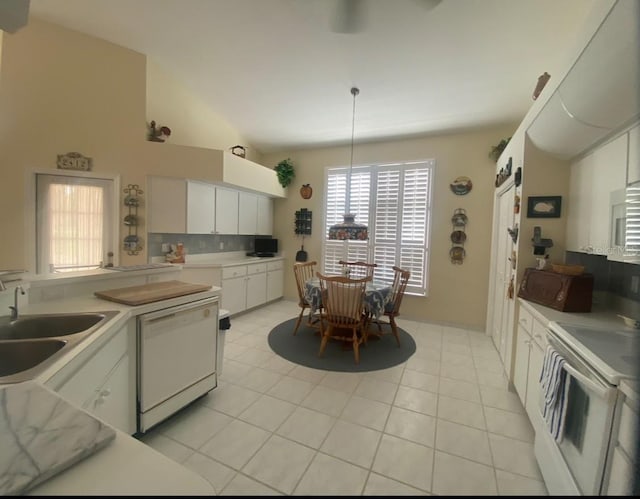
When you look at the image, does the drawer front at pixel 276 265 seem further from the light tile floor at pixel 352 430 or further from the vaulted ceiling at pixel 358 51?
the vaulted ceiling at pixel 358 51

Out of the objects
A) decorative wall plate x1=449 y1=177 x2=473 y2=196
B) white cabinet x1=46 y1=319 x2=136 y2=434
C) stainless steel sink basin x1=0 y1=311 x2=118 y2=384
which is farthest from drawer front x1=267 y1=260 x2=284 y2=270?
stainless steel sink basin x1=0 y1=311 x2=118 y2=384

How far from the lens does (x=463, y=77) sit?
9.62 ft

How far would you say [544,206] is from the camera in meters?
2.26

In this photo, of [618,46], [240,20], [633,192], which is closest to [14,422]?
[618,46]

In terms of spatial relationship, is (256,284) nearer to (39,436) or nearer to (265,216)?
(265,216)

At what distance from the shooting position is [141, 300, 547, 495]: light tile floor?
1515 mm

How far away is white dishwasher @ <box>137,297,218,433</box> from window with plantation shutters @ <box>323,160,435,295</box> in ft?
9.70

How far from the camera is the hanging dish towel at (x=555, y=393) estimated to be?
4.35 ft

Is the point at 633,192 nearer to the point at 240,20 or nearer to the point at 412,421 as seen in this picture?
the point at 412,421

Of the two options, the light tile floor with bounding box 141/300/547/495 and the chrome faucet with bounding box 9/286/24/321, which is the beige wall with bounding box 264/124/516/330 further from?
the chrome faucet with bounding box 9/286/24/321

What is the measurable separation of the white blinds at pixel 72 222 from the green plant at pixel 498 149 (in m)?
4.99

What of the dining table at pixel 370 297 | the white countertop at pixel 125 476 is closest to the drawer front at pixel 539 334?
the dining table at pixel 370 297

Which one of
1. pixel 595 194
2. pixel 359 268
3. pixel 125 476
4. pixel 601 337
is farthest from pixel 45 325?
pixel 359 268

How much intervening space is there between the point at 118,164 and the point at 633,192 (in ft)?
15.2
